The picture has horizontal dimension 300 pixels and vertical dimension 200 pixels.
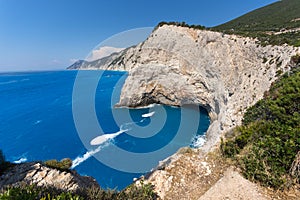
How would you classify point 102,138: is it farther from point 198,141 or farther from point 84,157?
point 198,141

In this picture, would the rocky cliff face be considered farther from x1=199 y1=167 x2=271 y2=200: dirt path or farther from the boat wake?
the boat wake

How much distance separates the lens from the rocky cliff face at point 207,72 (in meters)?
19.4

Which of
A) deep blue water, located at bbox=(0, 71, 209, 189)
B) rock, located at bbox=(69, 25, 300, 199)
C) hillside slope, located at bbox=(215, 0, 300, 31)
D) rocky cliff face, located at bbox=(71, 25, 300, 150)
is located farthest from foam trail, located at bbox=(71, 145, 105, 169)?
hillside slope, located at bbox=(215, 0, 300, 31)

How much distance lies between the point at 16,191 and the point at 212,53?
1250 inches

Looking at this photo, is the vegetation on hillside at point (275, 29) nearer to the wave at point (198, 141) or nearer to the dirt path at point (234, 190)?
the wave at point (198, 141)

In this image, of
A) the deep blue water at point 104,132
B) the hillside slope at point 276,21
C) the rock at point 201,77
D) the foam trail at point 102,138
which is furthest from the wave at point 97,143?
the hillside slope at point 276,21

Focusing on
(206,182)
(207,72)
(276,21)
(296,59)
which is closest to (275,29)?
(276,21)

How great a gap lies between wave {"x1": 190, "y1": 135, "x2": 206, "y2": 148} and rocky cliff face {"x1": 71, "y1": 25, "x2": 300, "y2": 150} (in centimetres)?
146

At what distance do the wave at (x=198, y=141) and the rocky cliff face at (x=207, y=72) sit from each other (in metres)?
1.46

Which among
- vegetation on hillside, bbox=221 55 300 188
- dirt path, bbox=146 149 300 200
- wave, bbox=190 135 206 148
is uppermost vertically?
vegetation on hillside, bbox=221 55 300 188

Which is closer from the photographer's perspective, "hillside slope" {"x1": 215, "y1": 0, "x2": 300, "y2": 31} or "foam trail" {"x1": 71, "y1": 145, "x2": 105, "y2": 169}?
"foam trail" {"x1": 71, "y1": 145, "x2": 105, "y2": 169}

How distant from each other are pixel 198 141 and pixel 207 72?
538 inches

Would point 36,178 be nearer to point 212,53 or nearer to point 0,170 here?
point 0,170

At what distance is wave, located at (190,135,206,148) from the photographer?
24766 millimetres
